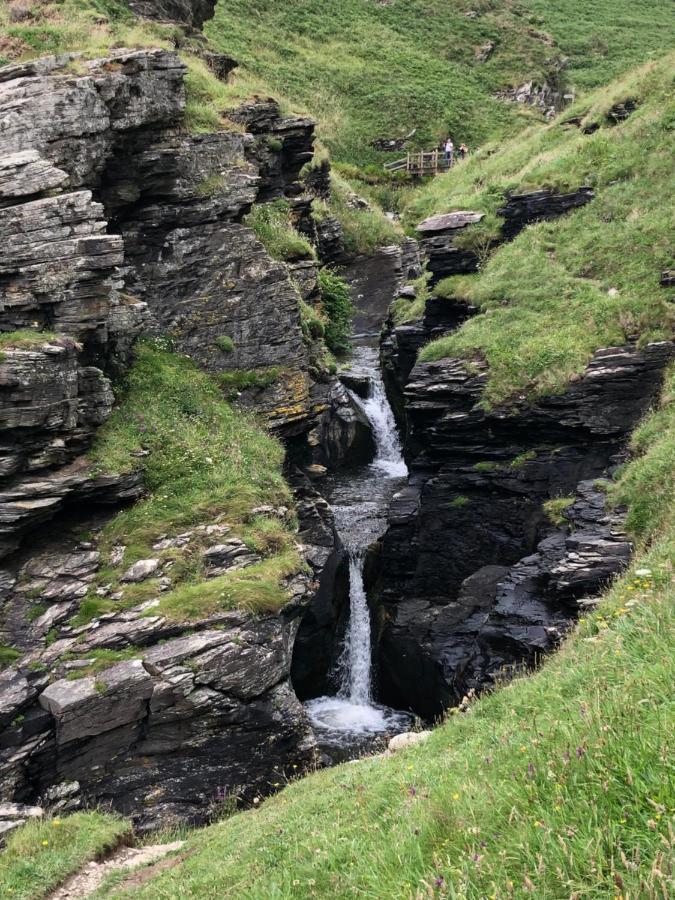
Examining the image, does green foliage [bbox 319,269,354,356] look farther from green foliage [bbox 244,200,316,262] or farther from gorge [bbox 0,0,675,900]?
green foliage [bbox 244,200,316,262]

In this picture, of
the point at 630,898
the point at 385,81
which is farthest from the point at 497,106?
the point at 630,898

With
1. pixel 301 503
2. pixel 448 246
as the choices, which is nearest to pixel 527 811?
pixel 301 503

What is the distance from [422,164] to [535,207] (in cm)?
3088

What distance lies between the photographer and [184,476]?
17953 mm

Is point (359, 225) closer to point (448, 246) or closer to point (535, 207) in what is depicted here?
point (448, 246)

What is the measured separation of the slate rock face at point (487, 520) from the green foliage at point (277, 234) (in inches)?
230

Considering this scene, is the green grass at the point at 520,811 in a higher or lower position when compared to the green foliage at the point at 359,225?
higher

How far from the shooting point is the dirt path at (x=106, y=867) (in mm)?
10449

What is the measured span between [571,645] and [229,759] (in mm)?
7786

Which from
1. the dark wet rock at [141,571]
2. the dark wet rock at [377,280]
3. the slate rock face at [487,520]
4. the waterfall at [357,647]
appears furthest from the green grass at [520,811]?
the dark wet rock at [377,280]

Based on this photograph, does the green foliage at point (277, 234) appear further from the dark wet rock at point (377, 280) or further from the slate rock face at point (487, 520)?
the dark wet rock at point (377, 280)

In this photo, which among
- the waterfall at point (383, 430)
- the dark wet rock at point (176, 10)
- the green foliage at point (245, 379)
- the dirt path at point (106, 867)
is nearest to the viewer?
the dirt path at point (106, 867)

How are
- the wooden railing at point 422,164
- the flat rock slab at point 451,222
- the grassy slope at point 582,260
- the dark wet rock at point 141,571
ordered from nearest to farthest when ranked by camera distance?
the dark wet rock at point 141,571 < the grassy slope at point 582,260 < the flat rock slab at point 451,222 < the wooden railing at point 422,164

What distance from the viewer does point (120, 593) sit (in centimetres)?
1533
